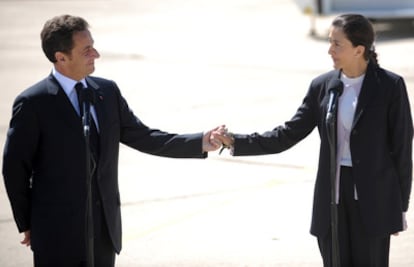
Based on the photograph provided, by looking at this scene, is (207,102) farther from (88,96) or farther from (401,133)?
(88,96)

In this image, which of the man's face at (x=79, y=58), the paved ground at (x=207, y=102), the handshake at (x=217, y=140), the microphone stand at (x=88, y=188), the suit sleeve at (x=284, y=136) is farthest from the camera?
the paved ground at (x=207, y=102)

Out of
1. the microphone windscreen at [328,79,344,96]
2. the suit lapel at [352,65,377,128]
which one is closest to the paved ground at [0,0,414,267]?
the suit lapel at [352,65,377,128]

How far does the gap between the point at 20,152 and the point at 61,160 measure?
22 cm

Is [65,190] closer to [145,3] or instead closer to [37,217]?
→ [37,217]

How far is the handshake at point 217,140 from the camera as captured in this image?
5.75 metres

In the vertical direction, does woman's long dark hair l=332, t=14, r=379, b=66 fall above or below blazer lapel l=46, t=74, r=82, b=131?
above

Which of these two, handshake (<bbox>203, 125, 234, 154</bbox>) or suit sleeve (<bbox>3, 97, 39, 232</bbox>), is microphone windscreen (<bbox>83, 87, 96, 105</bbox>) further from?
handshake (<bbox>203, 125, 234, 154</bbox>)

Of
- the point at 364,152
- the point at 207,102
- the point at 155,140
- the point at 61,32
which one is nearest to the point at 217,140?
the point at 155,140

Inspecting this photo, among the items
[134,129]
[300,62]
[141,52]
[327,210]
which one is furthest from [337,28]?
[141,52]

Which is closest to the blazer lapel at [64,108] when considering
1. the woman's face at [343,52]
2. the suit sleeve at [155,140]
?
the suit sleeve at [155,140]

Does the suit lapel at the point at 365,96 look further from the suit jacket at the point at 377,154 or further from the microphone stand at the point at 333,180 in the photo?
the microphone stand at the point at 333,180

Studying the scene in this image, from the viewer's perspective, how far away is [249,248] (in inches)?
291

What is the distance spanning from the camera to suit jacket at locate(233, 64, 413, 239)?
4961mm

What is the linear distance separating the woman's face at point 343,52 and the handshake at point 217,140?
3.44 feet
